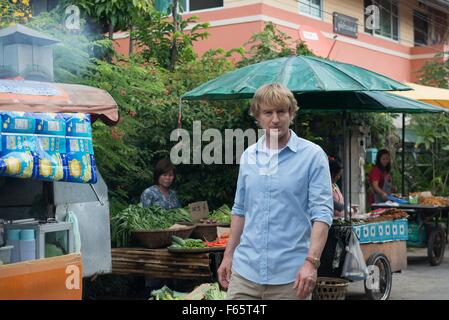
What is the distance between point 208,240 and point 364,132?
586 centimetres

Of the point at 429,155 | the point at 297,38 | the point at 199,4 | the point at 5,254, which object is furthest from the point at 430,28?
the point at 5,254

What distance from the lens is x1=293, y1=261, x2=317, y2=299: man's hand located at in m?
3.83

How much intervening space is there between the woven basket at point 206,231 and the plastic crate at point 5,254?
262cm

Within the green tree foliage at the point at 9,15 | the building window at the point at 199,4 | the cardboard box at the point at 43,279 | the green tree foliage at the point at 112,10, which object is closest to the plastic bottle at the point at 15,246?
the cardboard box at the point at 43,279

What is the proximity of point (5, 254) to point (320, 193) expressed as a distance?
2.78m

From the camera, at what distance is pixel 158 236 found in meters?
7.33

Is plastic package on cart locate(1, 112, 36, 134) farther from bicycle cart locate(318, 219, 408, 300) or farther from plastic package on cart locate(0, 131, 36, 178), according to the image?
bicycle cart locate(318, 219, 408, 300)

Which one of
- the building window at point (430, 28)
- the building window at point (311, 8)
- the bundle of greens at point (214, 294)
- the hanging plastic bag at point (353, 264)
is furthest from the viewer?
the building window at point (430, 28)

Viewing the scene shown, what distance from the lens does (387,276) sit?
27.2 feet

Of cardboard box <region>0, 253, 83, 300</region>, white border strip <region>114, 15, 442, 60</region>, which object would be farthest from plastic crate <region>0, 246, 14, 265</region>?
white border strip <region>114, 15, 442, 60</region>

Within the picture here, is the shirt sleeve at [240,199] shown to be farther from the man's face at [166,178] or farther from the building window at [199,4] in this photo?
the building window at [199,4]

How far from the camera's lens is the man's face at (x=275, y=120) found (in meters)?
4.03
